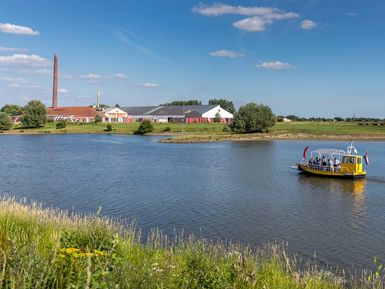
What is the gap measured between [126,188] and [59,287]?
90.0ft

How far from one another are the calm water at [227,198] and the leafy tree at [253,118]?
51067 millimetres

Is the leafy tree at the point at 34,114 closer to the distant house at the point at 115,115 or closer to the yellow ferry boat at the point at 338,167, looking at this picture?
the distant house at the point at 115,115

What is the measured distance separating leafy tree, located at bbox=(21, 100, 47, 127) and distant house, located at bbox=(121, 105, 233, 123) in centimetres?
4554

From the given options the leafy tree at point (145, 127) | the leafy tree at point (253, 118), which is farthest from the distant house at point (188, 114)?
the leafy tree at point (253, 118)

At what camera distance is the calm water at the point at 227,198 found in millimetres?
20906

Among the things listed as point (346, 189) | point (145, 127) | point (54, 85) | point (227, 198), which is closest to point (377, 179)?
point (346, 189)

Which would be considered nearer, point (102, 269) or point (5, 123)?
point (102, 269)

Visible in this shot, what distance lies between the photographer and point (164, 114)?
163500mm

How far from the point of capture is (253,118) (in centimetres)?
10562

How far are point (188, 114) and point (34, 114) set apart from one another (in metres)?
53.0

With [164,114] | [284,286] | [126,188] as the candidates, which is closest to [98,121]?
[164,114]

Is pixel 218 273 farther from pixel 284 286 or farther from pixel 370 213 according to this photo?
pixel 370 213

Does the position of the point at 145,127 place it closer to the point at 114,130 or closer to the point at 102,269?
the point at 114,130

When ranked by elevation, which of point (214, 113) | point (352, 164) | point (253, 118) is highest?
point (214, 113)
